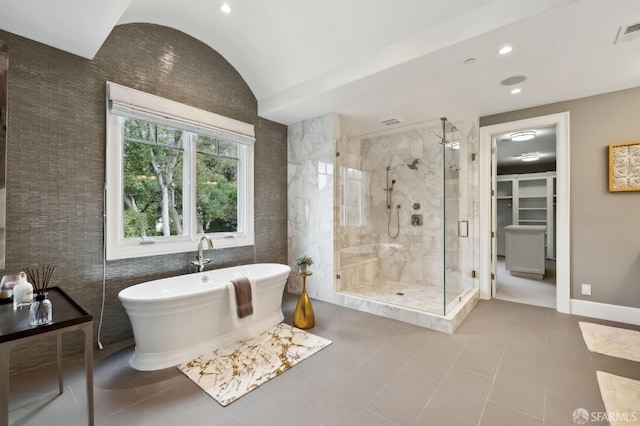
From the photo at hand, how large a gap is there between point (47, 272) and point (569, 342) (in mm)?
4642

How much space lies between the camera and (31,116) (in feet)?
7.39

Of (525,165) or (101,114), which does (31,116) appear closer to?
(101,114)

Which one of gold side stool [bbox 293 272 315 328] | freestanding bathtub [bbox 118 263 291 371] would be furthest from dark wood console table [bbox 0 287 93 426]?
gold side stool [bbox 293 272 315 328]

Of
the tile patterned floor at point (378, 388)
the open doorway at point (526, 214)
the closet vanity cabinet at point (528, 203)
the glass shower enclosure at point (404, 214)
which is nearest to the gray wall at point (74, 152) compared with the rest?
the tile patterned floor at point (378, 388)

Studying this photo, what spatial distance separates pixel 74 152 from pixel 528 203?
30.2ft

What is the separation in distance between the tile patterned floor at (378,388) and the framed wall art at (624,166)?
1704mm

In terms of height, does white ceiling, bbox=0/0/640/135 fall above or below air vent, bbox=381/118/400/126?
above

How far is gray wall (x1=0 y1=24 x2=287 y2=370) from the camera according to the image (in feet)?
7.24

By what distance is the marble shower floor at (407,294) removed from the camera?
3276 millimetres

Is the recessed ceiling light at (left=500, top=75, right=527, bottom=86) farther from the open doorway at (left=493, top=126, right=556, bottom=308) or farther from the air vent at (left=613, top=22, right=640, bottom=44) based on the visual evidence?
the open doorway at (left=493, top=126, right=556, bottom=308)

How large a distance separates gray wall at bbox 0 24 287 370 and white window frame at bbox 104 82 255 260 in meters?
0.09

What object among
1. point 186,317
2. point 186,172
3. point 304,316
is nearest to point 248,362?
point 186,317

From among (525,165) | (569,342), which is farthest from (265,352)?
(525,165)

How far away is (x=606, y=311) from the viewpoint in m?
3.18
